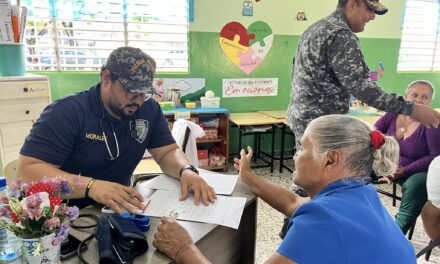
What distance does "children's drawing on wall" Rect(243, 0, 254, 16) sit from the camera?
3.84m

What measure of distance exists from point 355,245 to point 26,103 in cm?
266

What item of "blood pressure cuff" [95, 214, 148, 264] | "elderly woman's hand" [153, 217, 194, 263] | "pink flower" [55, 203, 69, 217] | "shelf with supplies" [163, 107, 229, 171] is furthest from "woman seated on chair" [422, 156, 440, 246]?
"shelf with supplies" [163, 107, 229, 171]

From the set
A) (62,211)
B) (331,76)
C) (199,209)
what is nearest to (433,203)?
(331,76)

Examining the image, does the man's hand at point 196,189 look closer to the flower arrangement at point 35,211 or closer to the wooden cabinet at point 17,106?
the flower arrangement at point 35,211

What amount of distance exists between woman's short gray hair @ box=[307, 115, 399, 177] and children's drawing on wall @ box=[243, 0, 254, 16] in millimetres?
3134

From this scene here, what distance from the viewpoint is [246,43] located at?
3.96 m

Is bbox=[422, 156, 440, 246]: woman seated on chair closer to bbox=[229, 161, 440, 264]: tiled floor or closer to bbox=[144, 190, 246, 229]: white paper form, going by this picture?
bbox=[229, 161, 440, 264]: tiled floor

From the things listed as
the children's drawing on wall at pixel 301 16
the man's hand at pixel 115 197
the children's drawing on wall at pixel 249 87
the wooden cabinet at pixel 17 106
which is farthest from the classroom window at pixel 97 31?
the man's hand at pixel 115 197

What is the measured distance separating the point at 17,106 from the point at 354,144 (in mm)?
2563

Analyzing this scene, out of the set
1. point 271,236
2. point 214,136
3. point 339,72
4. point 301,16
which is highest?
point 301,16

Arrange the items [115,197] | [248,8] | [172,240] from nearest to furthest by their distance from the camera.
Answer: [172,240] < [115,197] < [248,8]

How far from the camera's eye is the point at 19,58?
269 cm

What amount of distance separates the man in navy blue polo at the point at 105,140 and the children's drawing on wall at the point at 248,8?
2.76 m

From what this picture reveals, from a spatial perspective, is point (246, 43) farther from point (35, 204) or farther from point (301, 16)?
point (35, 204)
